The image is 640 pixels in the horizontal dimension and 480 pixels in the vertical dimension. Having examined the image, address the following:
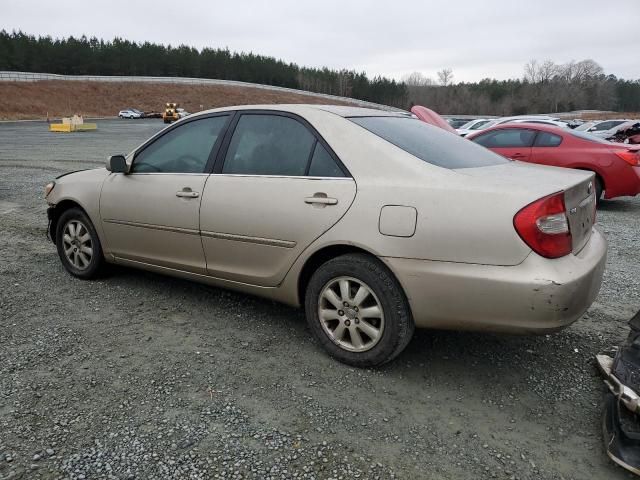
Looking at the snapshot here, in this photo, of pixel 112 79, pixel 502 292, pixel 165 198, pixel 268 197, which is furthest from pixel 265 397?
pixel 112 79

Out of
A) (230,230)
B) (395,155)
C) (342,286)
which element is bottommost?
(342,286)

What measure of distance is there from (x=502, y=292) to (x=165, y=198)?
8.15ft

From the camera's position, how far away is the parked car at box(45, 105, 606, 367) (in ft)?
8.05

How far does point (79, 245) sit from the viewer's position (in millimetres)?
4426

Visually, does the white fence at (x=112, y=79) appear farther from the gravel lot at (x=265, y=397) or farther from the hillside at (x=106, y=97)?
the gravel lot at (x=265, y=397)

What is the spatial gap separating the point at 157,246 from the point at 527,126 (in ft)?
23.7

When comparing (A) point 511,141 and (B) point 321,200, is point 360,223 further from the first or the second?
(A) point 511,141

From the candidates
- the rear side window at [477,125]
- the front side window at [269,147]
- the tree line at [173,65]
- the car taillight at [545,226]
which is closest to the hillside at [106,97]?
the tree line at [173,65]

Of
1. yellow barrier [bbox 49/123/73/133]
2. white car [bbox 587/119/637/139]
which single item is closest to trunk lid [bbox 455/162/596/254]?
white car [bbox 587/119/637/139]

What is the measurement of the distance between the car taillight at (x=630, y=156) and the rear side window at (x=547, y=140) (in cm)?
90

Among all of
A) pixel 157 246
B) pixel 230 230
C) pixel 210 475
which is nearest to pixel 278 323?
pixel 230 230

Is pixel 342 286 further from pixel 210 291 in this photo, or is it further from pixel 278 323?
pixel 210 291

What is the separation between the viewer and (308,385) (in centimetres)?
279

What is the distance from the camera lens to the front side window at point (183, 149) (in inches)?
144
